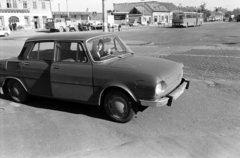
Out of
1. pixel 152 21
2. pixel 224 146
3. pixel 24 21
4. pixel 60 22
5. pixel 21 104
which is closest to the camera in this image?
pixel 224 146

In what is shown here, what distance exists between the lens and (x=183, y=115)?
4465 mm

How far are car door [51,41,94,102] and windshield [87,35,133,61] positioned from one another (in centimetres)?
19

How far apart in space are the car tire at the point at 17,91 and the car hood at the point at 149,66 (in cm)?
254

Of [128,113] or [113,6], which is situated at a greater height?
[113,6]

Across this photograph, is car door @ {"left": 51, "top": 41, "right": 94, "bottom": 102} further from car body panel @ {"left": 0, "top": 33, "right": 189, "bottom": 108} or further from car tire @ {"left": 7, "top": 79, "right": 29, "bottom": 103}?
car tire @ {"left": 7, "top": 79, "right": 29, "bottom": 103}

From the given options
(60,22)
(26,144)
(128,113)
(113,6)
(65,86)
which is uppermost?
(113,6)

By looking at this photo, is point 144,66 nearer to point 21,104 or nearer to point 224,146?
point 224,146

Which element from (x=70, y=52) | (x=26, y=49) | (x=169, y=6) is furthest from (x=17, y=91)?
(x=169, y=6)

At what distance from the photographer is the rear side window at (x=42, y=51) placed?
15.5 ft

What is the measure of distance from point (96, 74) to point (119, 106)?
0.73 metres

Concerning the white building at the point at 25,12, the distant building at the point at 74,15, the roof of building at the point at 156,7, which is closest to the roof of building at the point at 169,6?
the roof of building at the point at 156,7

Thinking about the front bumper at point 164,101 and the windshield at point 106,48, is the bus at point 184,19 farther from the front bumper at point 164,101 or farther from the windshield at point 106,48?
the front bumper at point 164,101

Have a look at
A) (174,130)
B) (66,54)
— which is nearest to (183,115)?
(174,130)

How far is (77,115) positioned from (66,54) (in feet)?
4.22
